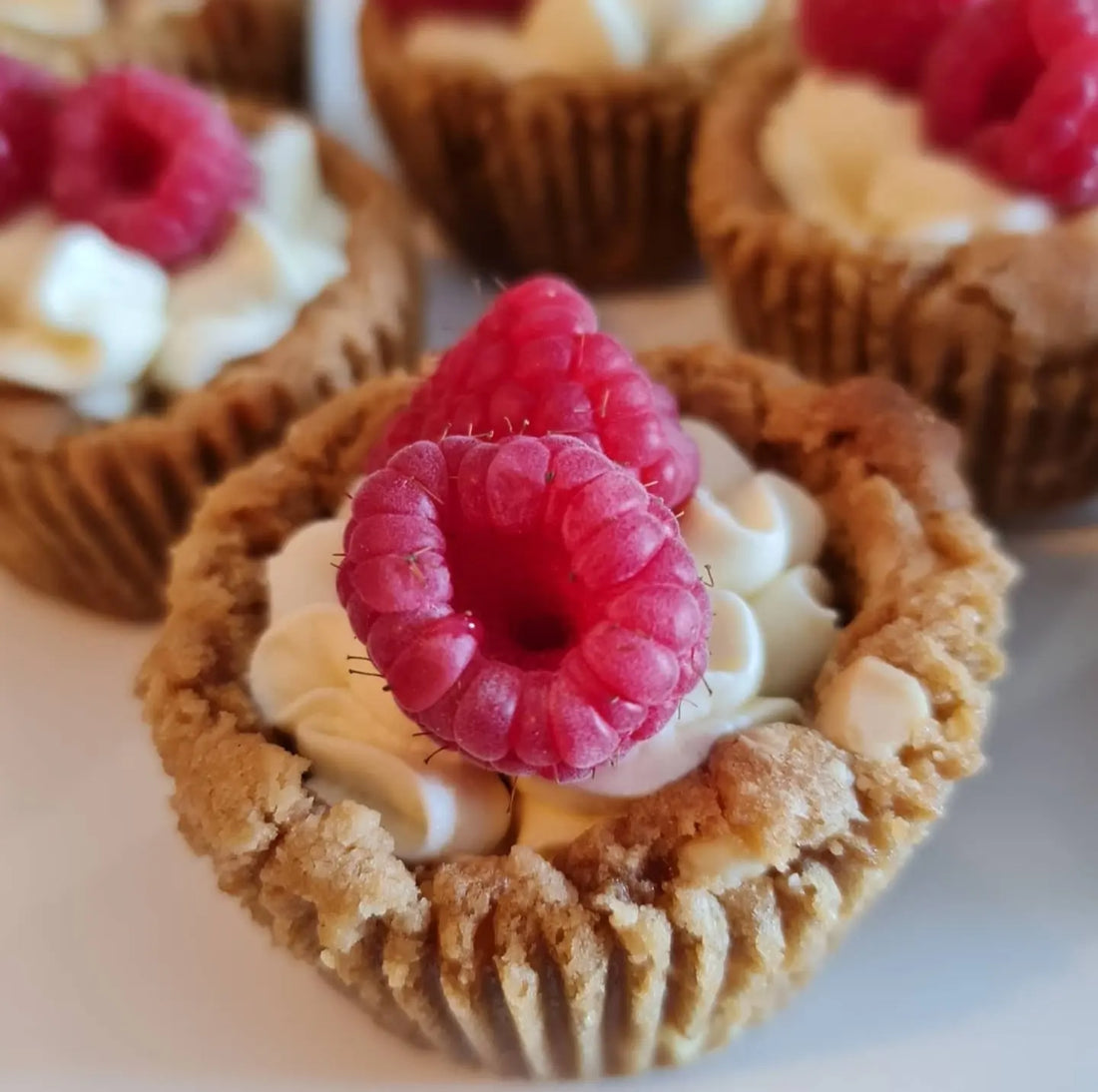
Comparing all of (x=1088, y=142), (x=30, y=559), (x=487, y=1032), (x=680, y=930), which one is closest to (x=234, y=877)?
(x=487, y=1032)

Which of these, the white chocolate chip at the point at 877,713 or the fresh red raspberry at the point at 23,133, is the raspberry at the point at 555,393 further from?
the fresh red raspberry at the point at 23,133

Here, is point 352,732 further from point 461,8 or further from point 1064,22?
point 461,8

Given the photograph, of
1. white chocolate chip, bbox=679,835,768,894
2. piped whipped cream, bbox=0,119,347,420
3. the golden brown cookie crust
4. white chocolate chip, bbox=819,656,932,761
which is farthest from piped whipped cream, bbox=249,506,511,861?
the golden brown cookie crust

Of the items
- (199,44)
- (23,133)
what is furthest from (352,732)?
(199,44)

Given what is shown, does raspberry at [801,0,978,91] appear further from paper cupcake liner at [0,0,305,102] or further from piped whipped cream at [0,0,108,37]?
piped whipped cream at [0,0,108,37]

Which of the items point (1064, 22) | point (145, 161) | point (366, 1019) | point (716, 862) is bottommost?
point (366, 1019)

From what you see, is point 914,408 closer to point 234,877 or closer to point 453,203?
Answer: point 234,877
